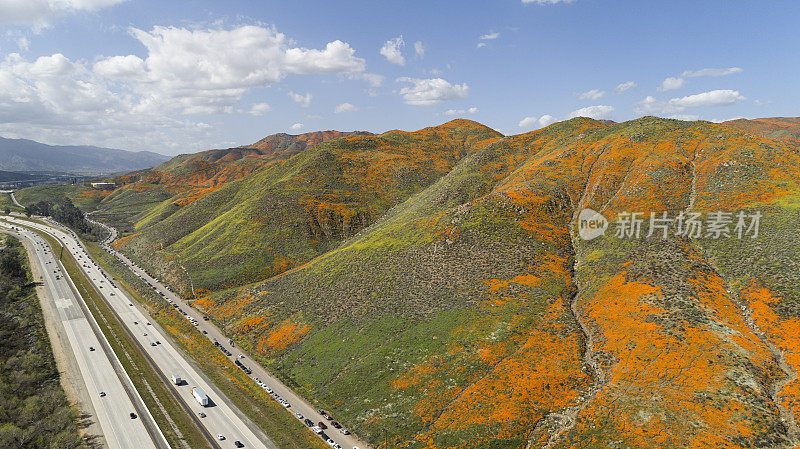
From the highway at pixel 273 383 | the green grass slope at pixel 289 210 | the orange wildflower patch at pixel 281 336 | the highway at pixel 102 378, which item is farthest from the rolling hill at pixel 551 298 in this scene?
the highway at pixel 102 378

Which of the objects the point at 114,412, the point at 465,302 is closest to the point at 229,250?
the point at 114,412

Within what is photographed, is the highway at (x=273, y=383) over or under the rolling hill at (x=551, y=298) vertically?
under

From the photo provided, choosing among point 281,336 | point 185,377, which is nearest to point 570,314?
point 281,336

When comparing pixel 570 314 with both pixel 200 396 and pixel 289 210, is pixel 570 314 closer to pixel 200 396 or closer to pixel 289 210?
pixel 200 396

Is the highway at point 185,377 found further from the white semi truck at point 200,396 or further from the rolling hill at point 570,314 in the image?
the rolling hill at point 570,314

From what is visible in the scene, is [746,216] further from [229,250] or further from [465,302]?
[229,250]

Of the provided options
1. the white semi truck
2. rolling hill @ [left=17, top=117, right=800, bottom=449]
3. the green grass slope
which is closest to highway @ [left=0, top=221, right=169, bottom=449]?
the white semi truck
